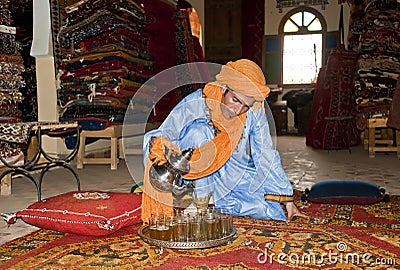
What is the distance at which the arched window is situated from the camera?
30.7 feet

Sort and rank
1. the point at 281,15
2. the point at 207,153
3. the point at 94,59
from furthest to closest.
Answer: the point at 281,15, the point at 94,59, the point at 207,153

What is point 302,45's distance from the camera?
9.51 m

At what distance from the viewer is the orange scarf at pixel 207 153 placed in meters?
1.88

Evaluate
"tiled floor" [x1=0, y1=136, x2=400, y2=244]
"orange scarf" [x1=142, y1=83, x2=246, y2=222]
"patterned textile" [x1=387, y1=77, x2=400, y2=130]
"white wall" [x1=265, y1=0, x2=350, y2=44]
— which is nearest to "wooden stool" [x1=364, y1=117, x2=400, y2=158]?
"tiled floor" [x1=0, y1=136, x2=400, y2=244]

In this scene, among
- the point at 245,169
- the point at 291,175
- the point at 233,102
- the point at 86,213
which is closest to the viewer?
the point at 233,102

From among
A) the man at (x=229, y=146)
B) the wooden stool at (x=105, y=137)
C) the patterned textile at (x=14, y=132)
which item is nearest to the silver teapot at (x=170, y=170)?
the man at (x=229, y=146)

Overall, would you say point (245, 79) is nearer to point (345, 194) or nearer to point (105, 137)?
point (345, 194)

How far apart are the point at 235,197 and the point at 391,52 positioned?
4103 mm

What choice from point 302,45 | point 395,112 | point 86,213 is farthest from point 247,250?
point 302,45

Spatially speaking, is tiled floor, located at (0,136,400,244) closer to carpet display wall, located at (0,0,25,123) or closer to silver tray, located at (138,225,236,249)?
silver tray, located at (138,225,236,249)

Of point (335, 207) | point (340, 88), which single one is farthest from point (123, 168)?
point (340, 88)

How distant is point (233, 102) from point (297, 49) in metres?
7.75

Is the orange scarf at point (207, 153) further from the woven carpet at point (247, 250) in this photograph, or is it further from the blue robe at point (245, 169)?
the woven carpet at point (247, 250)

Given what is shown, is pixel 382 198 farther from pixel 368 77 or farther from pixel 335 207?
pixel 368 77
